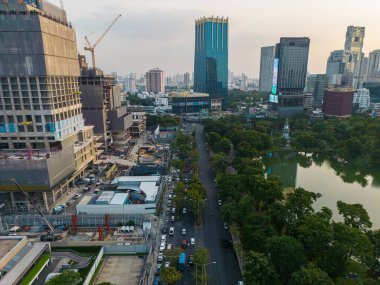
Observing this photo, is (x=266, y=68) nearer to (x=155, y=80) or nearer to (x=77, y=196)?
(x=155, y=80)

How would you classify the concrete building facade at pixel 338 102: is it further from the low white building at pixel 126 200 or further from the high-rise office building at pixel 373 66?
the high-rise office building at pixel 373 66

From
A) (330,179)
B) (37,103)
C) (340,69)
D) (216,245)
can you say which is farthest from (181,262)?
(340,69)

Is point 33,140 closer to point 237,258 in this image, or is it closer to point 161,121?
point 237,258

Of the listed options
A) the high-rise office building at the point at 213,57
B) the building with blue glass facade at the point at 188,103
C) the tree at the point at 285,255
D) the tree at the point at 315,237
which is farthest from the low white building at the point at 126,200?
the high-rise office building at the point at 213,57

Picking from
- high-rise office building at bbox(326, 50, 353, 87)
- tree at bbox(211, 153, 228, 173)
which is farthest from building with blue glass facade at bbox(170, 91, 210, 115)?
tree at bbox(211, 153, 228, 173)

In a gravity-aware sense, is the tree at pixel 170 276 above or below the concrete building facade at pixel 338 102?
below
